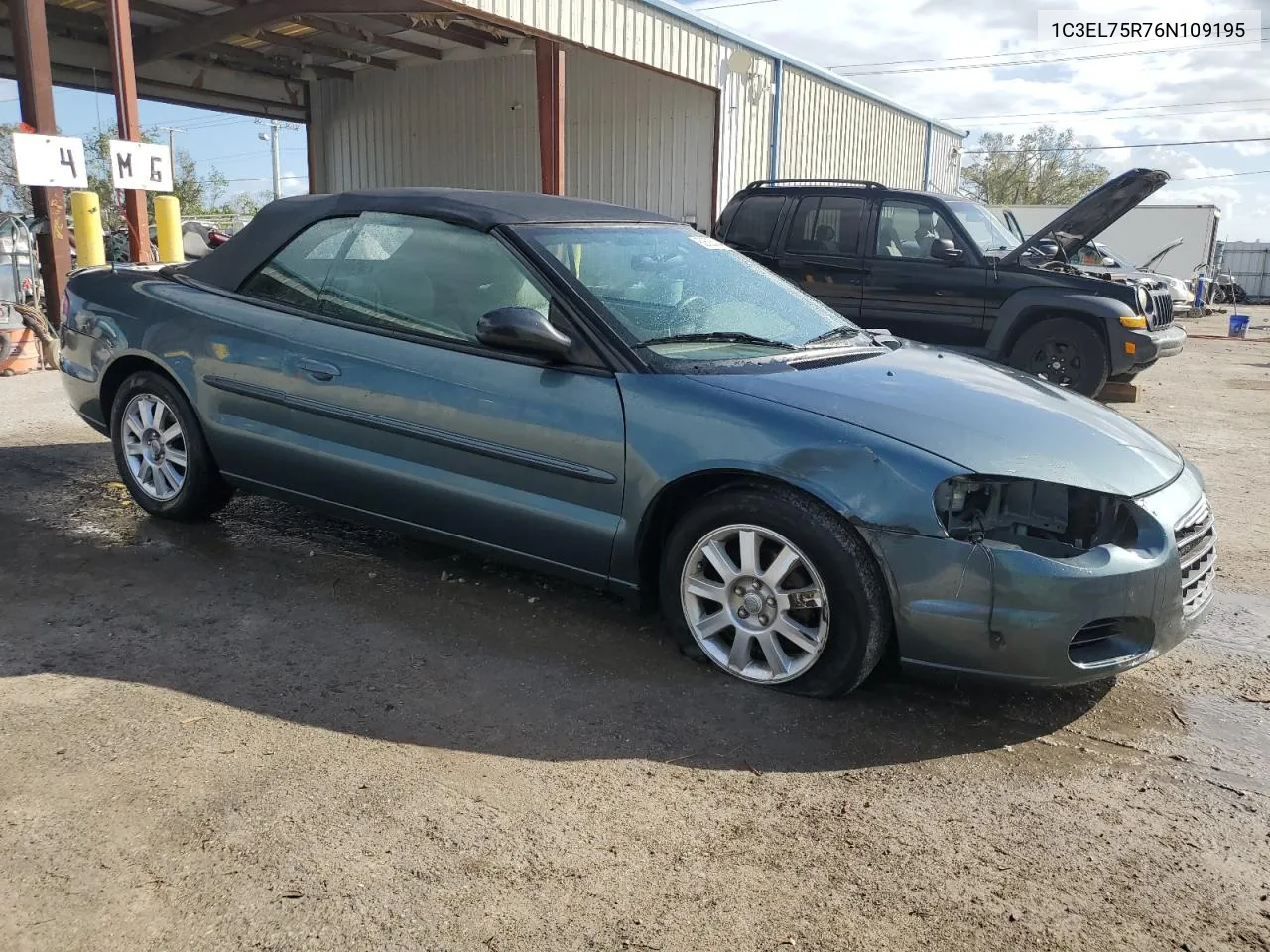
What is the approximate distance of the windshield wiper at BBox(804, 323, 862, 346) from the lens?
13.1 ft

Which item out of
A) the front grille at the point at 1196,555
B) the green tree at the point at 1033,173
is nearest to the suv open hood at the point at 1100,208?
the front grille at the point at 1196,555

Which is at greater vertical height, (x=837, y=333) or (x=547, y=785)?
(x=837, y=333)

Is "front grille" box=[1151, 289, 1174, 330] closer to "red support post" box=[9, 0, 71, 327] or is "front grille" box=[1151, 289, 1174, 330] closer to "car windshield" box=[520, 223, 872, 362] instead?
"car windshield" box=[520, 223, 872, 362]

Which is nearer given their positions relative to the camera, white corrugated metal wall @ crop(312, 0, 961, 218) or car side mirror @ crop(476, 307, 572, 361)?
car side mirror @ crop(476, 307, 572, 361)

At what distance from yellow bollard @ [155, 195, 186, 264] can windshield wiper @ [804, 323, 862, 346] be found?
832 cm

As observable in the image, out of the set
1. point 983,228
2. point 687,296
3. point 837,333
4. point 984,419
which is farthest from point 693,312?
point 983,228

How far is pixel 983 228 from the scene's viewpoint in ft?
31.1

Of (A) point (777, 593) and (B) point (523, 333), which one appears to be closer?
(A) point (777, 593)

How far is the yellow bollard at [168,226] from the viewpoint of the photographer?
408 inches

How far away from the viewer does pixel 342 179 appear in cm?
1969

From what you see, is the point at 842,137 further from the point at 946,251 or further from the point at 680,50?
the point at 946,251

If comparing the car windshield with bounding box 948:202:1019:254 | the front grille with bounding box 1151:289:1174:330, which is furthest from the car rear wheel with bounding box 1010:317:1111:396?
the car windshield with bounding box 948:202:1019:254

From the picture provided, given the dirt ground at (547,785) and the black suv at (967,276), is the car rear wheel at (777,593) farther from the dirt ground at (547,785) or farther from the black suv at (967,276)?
the black suv at (967,276)

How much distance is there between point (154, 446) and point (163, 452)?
7cm
